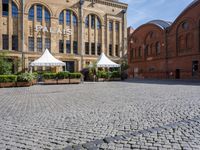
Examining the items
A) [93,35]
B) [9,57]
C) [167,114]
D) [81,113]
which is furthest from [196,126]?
[93,35]

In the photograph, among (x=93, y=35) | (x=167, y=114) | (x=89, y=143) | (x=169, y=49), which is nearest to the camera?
(x=89, y=143)

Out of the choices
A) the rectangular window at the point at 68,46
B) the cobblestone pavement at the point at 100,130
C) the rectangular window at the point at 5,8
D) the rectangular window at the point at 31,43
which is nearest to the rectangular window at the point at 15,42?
the rectangular window at the point at 31,43

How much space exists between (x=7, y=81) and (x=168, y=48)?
26739mm

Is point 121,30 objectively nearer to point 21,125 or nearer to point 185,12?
point 185,12

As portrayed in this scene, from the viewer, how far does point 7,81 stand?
59.8 feet

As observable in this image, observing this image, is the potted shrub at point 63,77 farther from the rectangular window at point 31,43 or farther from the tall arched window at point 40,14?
the tall arched window at point 40,14

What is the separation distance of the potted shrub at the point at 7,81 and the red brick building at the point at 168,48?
957 inches

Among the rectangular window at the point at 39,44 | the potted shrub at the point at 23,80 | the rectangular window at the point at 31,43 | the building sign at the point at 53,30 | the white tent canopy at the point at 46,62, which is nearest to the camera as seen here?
the potted shrub at the point at 23,80

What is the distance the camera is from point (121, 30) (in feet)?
131

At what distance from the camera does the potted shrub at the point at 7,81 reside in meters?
18.0

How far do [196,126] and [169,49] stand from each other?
102 feet

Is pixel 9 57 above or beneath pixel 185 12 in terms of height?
beneath

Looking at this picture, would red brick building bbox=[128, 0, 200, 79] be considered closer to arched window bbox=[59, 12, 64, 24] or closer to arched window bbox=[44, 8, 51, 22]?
arched window bbox=[59, 12, 64, 24]

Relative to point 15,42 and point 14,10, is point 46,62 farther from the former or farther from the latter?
point 14,10
